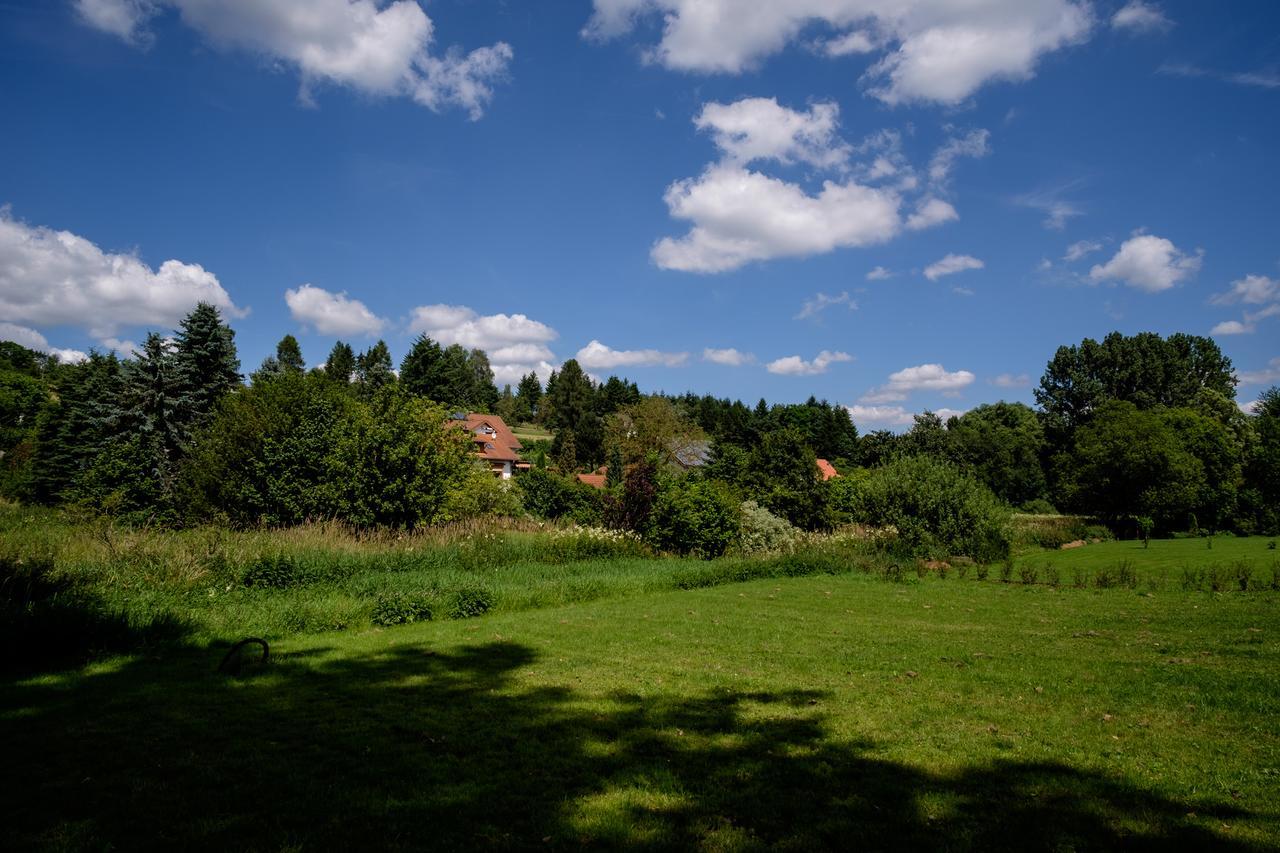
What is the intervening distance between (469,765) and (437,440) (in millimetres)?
20732

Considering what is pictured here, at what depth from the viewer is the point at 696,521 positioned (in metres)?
22.9

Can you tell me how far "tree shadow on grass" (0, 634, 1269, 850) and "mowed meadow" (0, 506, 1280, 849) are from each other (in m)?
0.03

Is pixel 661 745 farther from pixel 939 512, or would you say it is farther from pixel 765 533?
pixel 939 512

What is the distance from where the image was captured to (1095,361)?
6588cm

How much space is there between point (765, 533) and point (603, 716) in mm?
18318

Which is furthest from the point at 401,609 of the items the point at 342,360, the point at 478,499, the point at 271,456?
the point at 342,360

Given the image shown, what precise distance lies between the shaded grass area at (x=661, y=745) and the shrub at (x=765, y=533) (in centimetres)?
1297

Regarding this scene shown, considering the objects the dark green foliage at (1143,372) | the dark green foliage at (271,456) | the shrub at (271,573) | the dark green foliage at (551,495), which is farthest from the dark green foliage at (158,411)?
the dark green foliage at (1143,372)

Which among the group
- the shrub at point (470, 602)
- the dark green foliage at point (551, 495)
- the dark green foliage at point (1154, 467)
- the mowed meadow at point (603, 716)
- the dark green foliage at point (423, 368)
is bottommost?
the shrub at point (470, 602)

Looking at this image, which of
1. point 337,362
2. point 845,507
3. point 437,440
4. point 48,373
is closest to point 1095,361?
point 845,507

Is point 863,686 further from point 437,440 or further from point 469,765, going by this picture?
point 437,440

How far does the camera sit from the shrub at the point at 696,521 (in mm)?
23062

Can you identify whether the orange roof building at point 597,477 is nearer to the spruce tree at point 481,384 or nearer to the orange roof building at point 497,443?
the orange roof building at point 497,443

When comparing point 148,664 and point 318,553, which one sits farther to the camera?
point 318,553
